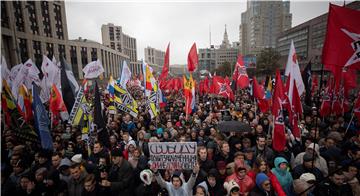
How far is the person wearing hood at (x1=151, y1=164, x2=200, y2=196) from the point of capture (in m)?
3.04

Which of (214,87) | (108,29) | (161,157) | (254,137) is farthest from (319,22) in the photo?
(108,29)

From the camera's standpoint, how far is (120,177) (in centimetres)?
354

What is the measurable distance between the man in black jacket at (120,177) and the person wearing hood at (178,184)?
27.6 inches

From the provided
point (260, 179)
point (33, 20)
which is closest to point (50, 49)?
point (33, 20)

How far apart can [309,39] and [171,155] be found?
5670 centimetres

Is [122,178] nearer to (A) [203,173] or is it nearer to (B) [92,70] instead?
(A) [203,173]

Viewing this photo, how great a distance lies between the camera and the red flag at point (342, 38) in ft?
10.0

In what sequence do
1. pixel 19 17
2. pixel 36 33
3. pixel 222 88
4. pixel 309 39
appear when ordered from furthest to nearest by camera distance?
pixel 309 39, pixel 36 33, pixel 19 17, pixel 222 88

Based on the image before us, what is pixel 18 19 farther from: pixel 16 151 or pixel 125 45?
pixel 125 45

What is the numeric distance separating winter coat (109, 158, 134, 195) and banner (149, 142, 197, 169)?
0.74 m

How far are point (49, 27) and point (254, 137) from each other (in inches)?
1902

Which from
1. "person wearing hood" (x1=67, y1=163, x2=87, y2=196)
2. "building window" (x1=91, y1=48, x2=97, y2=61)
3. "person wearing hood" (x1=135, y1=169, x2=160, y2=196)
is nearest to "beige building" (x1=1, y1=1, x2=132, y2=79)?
"building window" (x1=91, y1=48, x2=97, y2=61)

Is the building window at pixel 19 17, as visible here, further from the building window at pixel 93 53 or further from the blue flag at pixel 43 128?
the blue flag at pixel 43 128

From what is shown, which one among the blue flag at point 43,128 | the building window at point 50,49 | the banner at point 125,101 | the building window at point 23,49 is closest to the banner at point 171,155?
the blue flag at point 43,128
